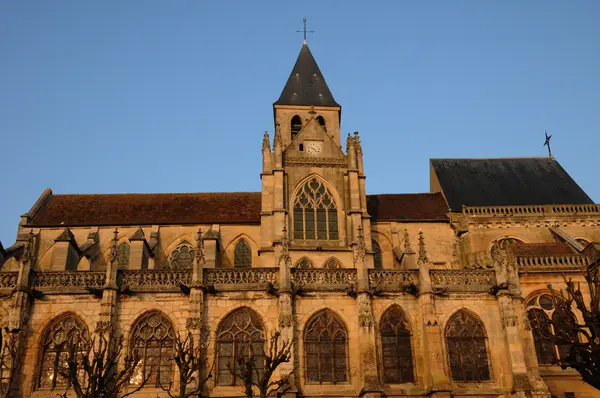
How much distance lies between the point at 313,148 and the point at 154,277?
13647 mm

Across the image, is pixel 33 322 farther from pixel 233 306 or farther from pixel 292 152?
pixel 292 152

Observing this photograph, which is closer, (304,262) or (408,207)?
(304,262)

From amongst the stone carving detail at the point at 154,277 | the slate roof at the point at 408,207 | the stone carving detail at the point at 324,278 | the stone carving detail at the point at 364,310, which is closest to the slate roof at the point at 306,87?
the slate roof at the point at 408,207

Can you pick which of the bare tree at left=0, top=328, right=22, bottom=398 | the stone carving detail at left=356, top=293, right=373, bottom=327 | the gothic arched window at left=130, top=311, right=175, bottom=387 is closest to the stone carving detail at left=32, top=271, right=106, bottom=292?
the bare tree at left=0, top=328, right=22, bottom=398

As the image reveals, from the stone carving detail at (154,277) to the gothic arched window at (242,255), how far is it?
1130cm

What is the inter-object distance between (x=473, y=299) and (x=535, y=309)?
575 centimetres

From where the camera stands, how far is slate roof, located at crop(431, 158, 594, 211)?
1399 inches

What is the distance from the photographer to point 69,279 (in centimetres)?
2059

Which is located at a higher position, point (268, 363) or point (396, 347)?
point (396, 347)

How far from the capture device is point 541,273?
25859mm

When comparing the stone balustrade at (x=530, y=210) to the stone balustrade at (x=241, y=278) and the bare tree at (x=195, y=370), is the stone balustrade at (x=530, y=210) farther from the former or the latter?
the bare tree at (x=195, y=370)

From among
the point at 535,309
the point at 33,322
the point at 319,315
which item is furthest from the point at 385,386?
the point at 33,322

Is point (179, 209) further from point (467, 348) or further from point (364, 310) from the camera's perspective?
point (467, 348)

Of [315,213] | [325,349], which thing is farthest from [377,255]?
[325,349]
